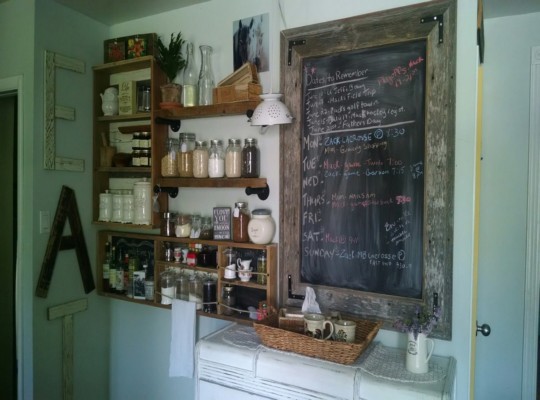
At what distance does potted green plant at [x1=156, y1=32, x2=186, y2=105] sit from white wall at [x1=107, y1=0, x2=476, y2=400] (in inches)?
4.6

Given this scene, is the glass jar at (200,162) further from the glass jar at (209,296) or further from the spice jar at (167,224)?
the glass jar at (209,296)

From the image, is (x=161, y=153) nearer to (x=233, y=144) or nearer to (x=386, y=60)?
(x=233, y=144)

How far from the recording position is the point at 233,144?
1.93 meters

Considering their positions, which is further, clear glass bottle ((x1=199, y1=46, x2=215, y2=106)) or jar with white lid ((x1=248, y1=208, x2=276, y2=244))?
clear glass bottle ((x1=199, y1=46, x2=215, y2=106))

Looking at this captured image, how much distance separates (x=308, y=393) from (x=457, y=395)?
61 cm

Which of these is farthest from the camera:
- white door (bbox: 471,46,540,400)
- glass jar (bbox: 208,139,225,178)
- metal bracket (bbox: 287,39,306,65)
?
white door (bbox: 471,46,540,400)

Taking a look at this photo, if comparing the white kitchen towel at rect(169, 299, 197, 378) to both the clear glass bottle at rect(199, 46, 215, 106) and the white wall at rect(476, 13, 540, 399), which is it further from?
the white wall at rect(476, 13, 540, 399)

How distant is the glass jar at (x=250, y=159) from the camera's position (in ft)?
6.24

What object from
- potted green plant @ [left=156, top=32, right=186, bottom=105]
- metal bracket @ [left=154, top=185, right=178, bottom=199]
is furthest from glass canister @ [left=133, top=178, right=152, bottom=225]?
potted green plant @ [left=156, top=32, right=186, bottom=105]

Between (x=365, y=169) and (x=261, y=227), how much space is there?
21.1 inches

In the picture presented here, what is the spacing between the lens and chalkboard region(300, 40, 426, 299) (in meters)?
1.61

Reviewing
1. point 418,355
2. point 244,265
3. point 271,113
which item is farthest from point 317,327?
point 271,113

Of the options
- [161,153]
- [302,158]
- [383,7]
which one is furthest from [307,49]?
[161,153]

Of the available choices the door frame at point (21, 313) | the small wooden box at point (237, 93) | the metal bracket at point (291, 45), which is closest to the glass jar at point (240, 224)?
the small wooden box at point (237, 93)
